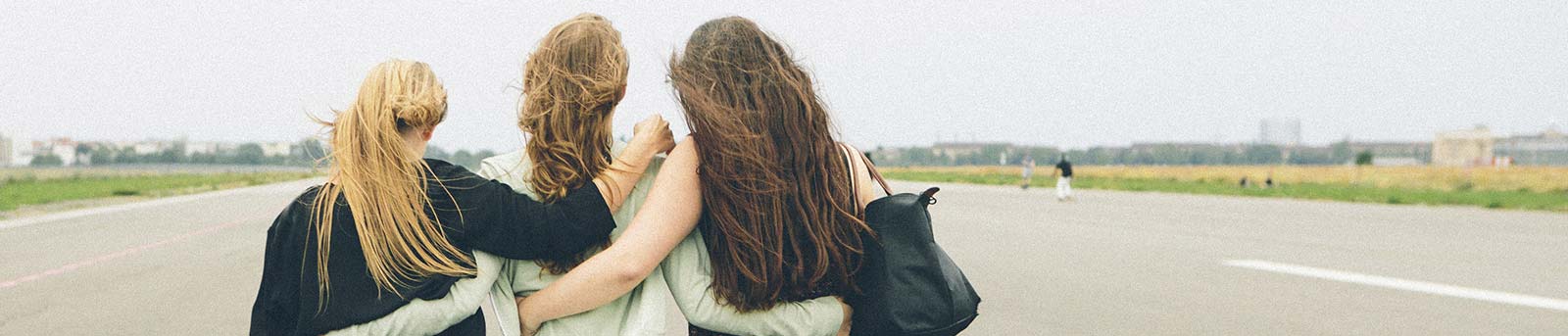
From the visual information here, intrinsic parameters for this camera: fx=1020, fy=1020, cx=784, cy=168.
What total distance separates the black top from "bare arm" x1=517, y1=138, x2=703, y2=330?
6cm

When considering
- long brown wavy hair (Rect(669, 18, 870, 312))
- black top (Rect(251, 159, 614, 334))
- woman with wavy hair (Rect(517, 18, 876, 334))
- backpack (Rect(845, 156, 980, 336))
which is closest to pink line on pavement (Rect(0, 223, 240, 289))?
black top (Rect(251, 159, 614, 334))

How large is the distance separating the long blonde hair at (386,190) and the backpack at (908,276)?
2.95 ft

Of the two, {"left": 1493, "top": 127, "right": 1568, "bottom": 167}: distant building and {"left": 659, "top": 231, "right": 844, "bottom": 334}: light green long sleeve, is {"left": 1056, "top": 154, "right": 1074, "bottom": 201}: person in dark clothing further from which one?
{"left": 1493, "top": 127, "right": 1568, "bottom": 167}: distant building

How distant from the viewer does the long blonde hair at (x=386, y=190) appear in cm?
214

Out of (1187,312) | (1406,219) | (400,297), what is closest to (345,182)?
(400,297)

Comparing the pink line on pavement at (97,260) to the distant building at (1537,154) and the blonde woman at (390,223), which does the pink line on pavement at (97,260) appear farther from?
the distant building at (1537,154)

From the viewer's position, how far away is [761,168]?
7.04 ft

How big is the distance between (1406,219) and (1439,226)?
5.42ft

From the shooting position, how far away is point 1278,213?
17750mm

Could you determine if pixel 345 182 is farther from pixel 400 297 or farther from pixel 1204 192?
pixel 1204 192

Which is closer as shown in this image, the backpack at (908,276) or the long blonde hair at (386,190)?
the long blonde hair at (386,190)

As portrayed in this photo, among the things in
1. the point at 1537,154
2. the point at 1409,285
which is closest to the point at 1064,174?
the point at 1409,285

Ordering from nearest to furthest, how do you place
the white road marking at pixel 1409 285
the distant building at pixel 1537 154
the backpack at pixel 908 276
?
the backpack at pixel 908 276, the white road marking at pixel 1409 285, the distant building at pixel 1537 154

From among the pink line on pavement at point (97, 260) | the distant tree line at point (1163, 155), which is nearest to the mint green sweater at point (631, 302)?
the pink line on pavement at point (97, 260)
